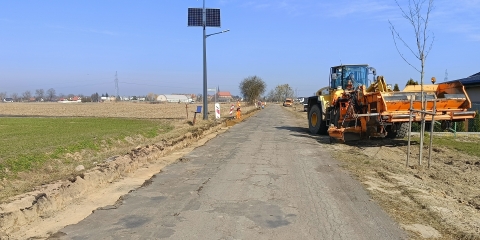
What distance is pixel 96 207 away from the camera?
6730 millimetres

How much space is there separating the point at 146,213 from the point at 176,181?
8.20 ft

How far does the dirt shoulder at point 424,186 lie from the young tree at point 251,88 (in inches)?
3269

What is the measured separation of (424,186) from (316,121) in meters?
11.8

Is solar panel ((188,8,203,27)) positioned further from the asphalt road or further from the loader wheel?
the asphalt road

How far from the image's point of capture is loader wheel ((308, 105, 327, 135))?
64.0 ft

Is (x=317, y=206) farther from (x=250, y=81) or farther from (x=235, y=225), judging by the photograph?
(x=250, y=81)

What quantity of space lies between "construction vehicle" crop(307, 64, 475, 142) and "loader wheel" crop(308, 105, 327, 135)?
613 mm

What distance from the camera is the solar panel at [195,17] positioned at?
29.1 meters

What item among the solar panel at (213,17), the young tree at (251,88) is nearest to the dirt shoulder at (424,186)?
the solar panel at (213,17)

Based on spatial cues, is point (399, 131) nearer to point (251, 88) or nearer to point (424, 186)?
point (424, 186)

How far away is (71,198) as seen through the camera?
23.7 feet

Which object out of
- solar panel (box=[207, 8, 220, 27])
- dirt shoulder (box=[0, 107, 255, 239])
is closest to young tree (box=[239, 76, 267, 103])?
solar panel (box=[207, 8, 220, 27])

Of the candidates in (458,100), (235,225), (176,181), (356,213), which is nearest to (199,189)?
(176,181)

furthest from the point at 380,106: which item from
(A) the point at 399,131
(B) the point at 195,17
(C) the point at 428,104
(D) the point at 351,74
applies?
(B) the point at 195,17
